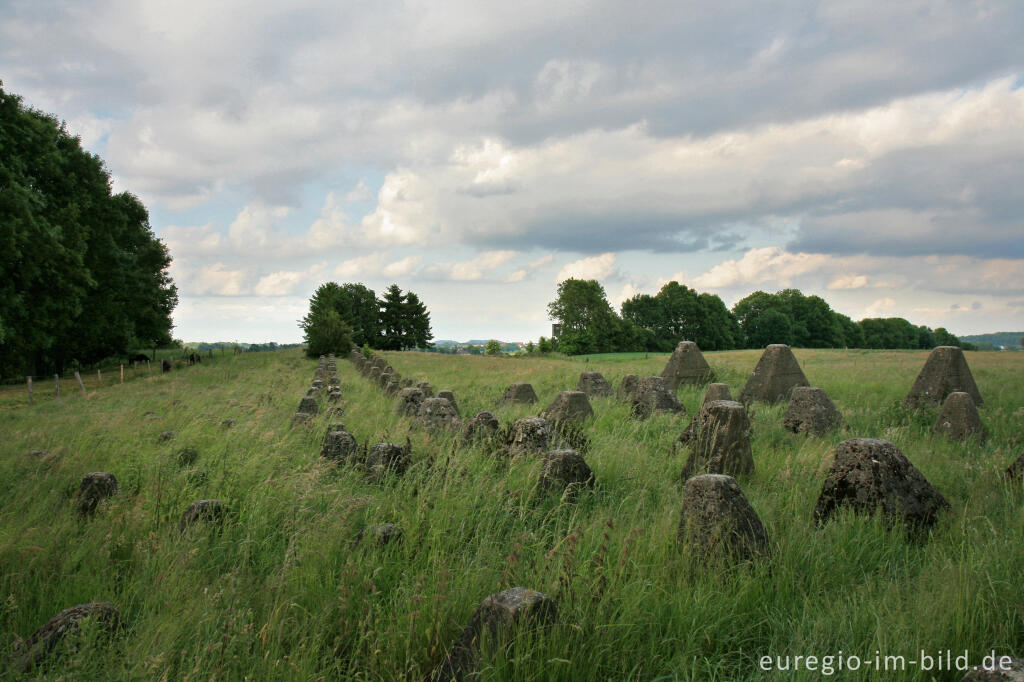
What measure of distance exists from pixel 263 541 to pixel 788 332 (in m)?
84.5

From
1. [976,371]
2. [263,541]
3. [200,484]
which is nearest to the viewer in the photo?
[263,541]

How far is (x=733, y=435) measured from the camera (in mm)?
7297

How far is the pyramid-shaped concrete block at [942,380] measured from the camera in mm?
12758

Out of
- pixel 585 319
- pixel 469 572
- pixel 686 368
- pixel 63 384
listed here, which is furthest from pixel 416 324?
pixel 469 572

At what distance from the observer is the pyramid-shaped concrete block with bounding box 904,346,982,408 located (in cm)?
1276

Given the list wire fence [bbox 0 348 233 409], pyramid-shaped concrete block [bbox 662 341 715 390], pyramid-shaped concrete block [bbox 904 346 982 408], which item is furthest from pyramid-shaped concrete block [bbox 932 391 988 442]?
wire fence [bbox 0 348 233 409]

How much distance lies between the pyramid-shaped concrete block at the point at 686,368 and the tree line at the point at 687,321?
53.0 m

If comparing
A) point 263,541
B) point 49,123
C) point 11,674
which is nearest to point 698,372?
point 263,541

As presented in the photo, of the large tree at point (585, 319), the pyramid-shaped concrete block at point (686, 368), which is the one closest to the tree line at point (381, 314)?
the large tree at point (585, 319)

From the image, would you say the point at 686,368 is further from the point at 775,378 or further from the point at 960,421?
the point at 960,421

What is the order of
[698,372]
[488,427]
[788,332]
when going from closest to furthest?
[488,427], [698,372], [788,332]

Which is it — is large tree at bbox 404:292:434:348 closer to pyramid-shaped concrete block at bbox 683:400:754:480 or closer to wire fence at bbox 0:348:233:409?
wire fence at bbox 0:348:233:409

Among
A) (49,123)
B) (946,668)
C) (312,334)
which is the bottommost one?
(946,668)

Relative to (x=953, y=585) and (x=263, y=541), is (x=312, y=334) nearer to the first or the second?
(x=263, y=541)
